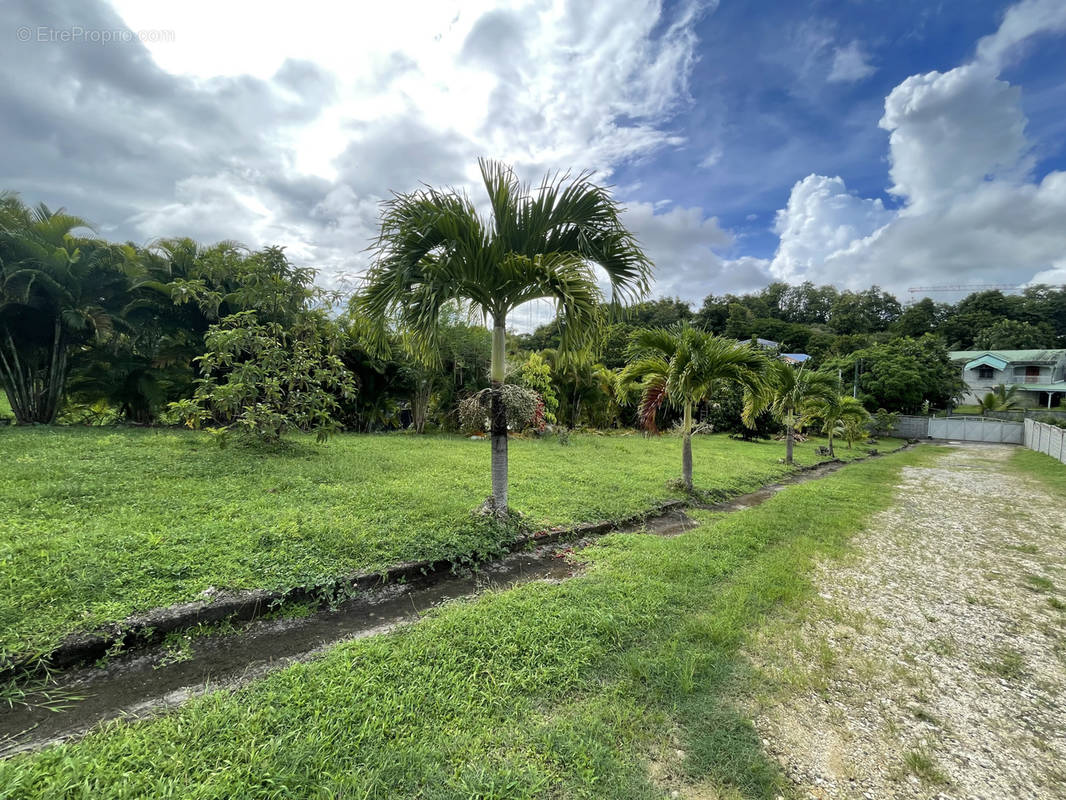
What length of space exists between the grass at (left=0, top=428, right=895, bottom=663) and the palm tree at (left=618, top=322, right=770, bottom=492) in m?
1.35

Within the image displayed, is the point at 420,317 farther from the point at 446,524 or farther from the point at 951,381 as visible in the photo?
the point at 951,381

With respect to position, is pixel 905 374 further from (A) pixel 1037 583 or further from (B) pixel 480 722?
(B) pixel 480 722

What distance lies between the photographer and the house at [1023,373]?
31.0 metres

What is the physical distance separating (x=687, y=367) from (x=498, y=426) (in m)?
3.49

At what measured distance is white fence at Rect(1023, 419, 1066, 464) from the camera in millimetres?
13030

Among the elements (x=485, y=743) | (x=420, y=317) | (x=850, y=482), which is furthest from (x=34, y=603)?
(x=850, y=482)

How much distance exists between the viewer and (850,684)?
222cm

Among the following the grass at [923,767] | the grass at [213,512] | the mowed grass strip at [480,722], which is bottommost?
the grass at [923,767]

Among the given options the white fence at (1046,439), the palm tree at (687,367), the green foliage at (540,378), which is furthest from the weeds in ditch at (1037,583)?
the white fence at (1046,439)

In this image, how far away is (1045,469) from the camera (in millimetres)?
11328

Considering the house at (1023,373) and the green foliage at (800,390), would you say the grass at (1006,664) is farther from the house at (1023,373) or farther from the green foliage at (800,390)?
the house at (1023,373)

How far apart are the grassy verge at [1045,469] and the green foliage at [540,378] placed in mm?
11209

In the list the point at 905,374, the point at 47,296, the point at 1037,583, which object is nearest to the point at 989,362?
the point at 905,374

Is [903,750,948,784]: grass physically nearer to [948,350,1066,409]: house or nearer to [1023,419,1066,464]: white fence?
[1023,419,1066,464]: white fence
